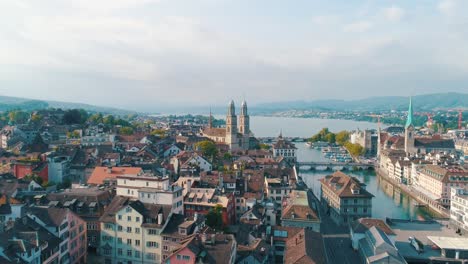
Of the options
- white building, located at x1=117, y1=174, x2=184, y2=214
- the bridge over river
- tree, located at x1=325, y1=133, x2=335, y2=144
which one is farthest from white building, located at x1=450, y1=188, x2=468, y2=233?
tree, located at x1=325, y1=133, x2=335, y2=144

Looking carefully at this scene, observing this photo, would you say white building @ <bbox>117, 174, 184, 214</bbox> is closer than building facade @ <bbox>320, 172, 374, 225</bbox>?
Yes

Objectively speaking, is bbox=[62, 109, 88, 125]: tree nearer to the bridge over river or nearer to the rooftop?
the bridge over river

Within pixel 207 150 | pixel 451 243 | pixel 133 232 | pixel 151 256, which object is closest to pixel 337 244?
pixel 451 243

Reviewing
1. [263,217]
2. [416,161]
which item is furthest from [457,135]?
[263,217]

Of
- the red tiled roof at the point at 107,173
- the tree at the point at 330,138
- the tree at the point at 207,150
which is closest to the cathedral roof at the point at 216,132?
the tree at the point at 207,150

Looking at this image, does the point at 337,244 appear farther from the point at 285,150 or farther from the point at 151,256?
the point at 285,150

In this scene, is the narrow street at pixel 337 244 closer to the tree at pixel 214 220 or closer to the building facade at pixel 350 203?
the building facade at pixel 350 203
